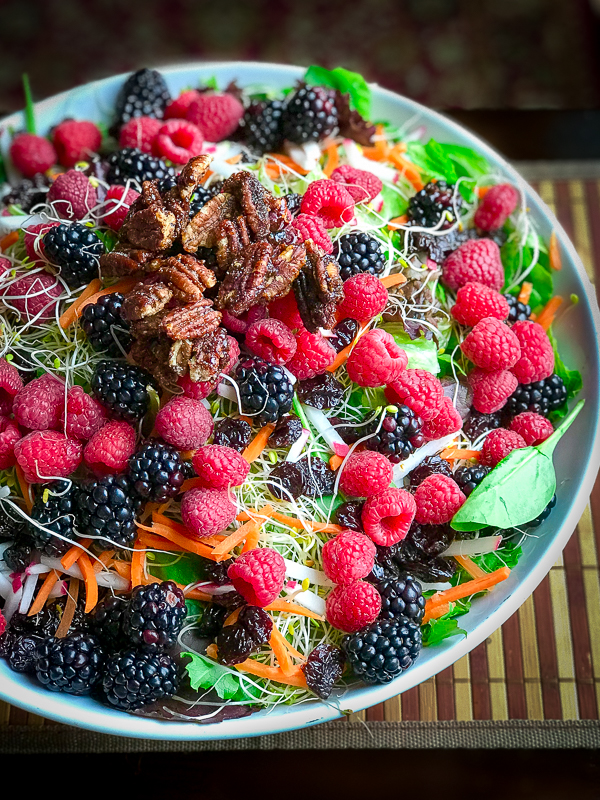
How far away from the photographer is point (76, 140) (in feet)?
9.33

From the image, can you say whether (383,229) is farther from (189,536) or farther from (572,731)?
(572,731)

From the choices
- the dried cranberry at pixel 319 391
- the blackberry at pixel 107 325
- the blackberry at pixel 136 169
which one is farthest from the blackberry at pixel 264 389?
the blackberry at pixel 136 169

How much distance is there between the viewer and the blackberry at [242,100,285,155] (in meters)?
2.80

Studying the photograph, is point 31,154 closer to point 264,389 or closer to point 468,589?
point 264,389

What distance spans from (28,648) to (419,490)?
1246 millimetres

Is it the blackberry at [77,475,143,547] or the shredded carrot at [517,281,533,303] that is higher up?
the shredded carrot at [517,281,533,303]

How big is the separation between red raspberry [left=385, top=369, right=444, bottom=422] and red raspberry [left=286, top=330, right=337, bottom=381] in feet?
0.75

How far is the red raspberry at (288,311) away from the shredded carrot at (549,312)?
98 centimetres

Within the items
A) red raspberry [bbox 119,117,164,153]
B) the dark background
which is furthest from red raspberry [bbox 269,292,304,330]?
the dark background

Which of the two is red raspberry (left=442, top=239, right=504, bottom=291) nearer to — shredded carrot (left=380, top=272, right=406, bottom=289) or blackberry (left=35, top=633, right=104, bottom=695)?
shredded carrot (left=380, top=272, right=406, bottom=289)

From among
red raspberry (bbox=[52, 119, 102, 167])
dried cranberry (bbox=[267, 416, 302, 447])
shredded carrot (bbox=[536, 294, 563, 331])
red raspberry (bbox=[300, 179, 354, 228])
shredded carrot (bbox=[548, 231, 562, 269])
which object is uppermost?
red raspberry (bbox=[52, 119, 102, 167])

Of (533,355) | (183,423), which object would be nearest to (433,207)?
(533,355)

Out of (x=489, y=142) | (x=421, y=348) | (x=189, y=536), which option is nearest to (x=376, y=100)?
(x=489, y=142)

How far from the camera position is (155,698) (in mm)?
2166
